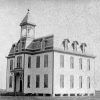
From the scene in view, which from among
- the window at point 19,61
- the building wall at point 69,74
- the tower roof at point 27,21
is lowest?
the building wall at point 69,74

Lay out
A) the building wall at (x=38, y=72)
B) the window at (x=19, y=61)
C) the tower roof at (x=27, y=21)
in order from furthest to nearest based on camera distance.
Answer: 1. the tower roof at (x=27, y=21)
2. the window at (x=19, y=61)
3. the building wall at (x=38, y=72)

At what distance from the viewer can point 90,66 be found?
1188 inches

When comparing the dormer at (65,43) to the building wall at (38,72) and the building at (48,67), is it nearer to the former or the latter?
the building at (48,67)

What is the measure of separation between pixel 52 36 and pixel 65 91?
5.31 m

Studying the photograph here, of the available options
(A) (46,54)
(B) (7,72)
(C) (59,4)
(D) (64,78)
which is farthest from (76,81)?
(C) (59,4)

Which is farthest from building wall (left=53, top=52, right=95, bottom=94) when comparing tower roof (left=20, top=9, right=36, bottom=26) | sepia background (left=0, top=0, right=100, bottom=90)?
sepia background (left=0, top=0, right=100, bottom=90)

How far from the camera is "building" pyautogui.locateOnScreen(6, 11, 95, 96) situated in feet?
86.5

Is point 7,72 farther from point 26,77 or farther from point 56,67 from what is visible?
point 56,67

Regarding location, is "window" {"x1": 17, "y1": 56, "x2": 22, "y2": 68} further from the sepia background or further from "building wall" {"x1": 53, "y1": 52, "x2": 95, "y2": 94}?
the sepia background

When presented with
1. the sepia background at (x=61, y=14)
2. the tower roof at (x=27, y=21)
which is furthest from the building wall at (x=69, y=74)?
the sepia background at (x=61, y=14)

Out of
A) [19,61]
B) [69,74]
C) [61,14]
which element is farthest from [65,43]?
[61,14]

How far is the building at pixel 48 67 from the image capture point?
26.4 meters

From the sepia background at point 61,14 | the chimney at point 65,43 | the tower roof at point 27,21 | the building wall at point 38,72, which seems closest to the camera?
the sepia background at point 61,14

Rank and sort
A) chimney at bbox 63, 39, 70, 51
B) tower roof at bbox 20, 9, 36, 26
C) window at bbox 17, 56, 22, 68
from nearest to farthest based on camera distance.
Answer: chimney at bbox 63, 39, 70, 51, window at bbox 17, 56, 22, 68, tower roof at bbox 20, 9, 36, 26
